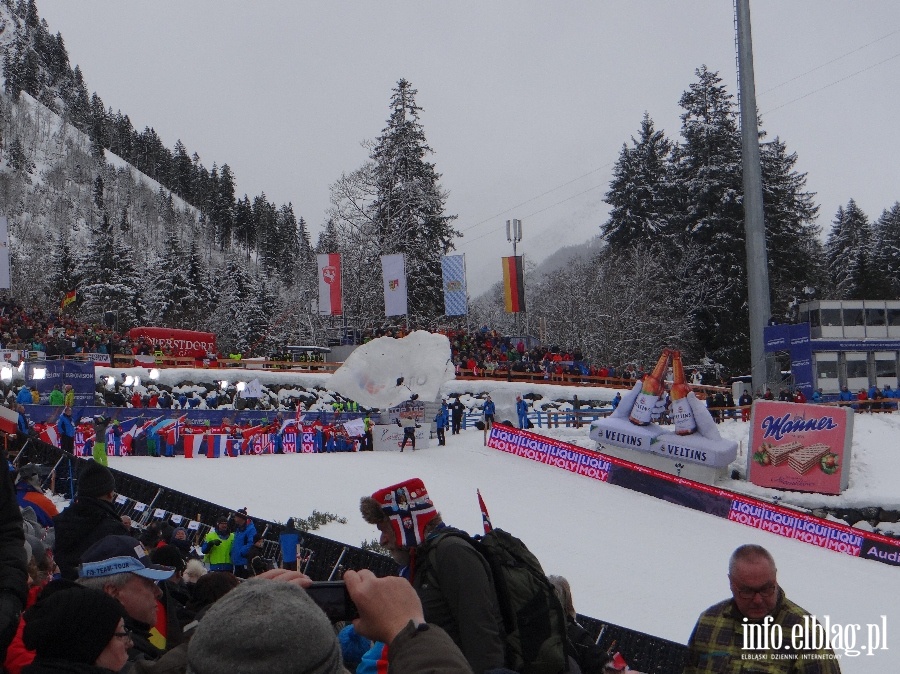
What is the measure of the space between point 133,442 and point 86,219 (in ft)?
389

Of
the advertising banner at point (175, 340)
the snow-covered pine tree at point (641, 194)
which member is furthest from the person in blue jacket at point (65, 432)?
the snow-covered pine tree at point (641, 194)

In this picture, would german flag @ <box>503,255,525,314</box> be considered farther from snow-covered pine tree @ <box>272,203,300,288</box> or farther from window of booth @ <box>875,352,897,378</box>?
snow-covered pine tree @ <box>272,203,300,288</box>

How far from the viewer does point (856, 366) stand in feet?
111

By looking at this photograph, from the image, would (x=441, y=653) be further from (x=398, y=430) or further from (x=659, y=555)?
(x=398, y=430)

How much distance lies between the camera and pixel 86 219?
129 metres

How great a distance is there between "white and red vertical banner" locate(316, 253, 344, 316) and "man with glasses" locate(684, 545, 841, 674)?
A: 33.7 metres

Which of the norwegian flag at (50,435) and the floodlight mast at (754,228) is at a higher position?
the floodlight mast at (754,228)

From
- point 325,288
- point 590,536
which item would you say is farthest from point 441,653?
point 325,288

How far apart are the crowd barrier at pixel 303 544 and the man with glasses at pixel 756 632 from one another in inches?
150

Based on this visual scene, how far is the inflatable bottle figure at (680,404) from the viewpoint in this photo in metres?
24.0

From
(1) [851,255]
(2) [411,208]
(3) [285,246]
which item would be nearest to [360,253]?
Answer: (2) [411,208]

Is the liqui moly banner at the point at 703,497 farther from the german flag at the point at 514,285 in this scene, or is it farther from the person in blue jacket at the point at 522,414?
the german flag at the point at 514,285

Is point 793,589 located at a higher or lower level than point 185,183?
lower

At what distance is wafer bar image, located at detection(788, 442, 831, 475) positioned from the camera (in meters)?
22.3
